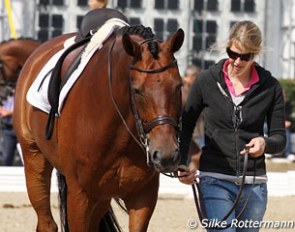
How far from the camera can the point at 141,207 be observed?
5.93 meters

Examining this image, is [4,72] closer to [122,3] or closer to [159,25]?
[122,3]

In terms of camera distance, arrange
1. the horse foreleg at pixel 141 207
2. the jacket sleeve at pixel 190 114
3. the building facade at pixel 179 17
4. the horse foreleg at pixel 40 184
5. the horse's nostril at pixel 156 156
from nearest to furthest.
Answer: the horse's nostril at pixel 156 156 < the jacket sleeve at pixel 190 114 < the horse foreleg at pixel 141 207 < the horse foreleg at pixel 40 184 < the building facade at pixel 179 17

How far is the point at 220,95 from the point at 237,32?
357 millimetres

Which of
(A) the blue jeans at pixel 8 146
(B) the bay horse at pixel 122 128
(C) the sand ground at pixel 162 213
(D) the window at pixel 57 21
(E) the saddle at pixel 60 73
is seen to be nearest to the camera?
(B) the bay horse at pixel 122 128

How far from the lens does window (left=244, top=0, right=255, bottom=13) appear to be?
18.6 metres

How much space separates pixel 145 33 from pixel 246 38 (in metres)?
0.71

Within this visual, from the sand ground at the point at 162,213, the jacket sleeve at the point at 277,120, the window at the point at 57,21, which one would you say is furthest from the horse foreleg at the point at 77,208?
the window at the point at 57,21

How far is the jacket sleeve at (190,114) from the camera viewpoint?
550 centimetres

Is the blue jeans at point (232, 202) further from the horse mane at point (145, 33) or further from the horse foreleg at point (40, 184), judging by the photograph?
the horse foreleg at point (40, 184)

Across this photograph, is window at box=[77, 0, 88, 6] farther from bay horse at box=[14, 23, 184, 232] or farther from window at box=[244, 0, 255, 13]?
bay horse at box=[14, 23, 184, 232]

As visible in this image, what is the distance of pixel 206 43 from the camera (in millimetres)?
18453

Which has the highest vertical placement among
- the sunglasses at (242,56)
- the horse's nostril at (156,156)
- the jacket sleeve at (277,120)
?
the sunglasses at (242,56)

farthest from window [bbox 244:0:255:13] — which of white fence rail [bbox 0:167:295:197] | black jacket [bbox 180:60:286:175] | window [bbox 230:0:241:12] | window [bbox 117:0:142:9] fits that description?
black jacket [bbox 180:60:286:175]

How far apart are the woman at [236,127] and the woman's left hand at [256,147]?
0.04 metres
